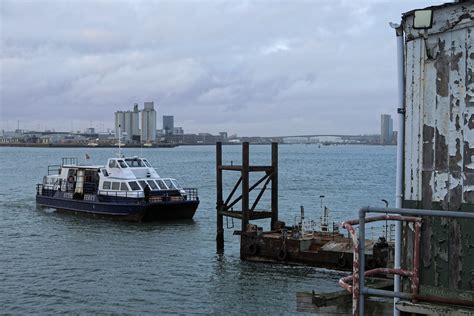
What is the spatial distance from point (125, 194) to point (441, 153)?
36.1m

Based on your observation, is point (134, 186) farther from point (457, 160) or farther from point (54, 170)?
point (457, 160)

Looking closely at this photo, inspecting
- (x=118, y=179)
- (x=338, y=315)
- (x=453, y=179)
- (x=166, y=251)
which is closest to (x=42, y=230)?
(x=118, y=179)

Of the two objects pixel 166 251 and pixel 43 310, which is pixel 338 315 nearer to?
pixel 43 310

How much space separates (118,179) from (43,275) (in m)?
17.1

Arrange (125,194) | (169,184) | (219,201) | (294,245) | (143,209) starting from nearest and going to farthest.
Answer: (294,245) → (219,201) → (143,209) → (125,194) → (169,184)

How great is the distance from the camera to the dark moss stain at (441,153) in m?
6.11

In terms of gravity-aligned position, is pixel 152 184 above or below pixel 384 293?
below

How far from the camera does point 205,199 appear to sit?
60094mm

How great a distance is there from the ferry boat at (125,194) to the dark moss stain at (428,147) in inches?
1353

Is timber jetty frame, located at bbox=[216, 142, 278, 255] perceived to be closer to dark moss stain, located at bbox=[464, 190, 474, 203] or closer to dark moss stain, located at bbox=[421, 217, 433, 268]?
dark moss stain, located at bbox=[421, 217, 433, 268]

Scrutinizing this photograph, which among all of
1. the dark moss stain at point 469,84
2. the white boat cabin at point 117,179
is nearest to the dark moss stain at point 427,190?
the dark moss stain at point 469,84

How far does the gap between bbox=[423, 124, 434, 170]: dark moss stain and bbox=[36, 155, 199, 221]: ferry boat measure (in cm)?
3436

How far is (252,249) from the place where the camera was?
85.7 feet

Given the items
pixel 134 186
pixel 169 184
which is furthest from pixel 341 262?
pixel 169 184
